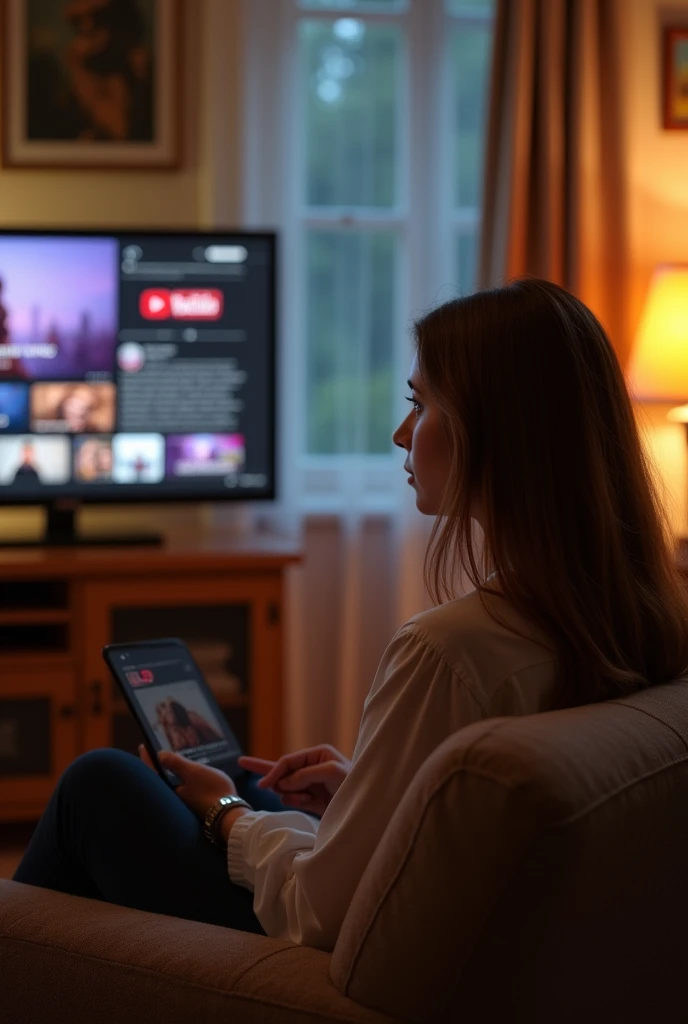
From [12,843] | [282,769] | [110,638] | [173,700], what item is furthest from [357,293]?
[282,769]

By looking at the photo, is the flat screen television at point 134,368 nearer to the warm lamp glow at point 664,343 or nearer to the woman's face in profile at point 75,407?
the woman's face in profile at point 75,407

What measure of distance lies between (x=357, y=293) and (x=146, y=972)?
8.69 feet

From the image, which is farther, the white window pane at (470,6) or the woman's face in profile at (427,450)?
the white window pane at (470,6)

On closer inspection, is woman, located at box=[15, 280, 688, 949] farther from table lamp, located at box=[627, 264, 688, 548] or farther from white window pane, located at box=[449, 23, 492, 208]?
white window pane, located at box=[449, 23, 492, 208]

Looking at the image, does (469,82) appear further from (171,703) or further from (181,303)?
(171,703)

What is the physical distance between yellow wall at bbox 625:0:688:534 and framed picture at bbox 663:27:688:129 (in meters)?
0.02

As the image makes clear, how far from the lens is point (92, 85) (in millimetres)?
3305

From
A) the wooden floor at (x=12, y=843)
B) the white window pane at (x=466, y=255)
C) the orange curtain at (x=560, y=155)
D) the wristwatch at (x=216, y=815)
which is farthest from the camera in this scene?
the white window pane at (x=466, y=255)

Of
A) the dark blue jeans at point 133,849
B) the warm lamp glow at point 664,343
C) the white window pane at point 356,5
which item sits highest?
the white window pane at point 356,5

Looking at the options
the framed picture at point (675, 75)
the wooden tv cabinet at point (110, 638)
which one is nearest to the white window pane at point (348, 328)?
the wooden tv cabinet at point (110, 638)

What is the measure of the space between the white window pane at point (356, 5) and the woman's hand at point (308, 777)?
255 centimetres

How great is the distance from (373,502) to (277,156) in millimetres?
1022

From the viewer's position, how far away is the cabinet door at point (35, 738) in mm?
2787

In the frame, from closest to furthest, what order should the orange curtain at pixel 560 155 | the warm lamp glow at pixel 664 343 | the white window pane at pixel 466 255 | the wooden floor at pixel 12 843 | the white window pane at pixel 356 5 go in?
the wooden floor at pixel 12 843 < the warm lamp glow at pixel 664 343 < the orange curtain at pixel 560 155 < the white window pane at pixel 356 5 < the white window pane at pixel 466 255
